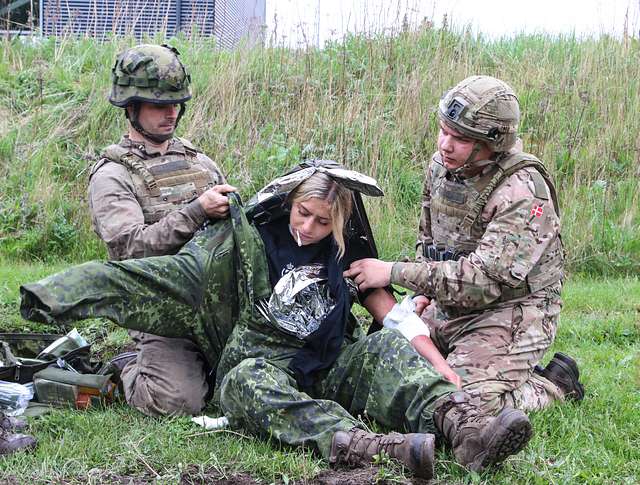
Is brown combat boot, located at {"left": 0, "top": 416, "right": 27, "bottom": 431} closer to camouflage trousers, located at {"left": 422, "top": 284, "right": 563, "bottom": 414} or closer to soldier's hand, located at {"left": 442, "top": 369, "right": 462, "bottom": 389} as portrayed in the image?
soldier's hand, located at {"left": 442, "top": 369, "right": 462, "bottom": 389}

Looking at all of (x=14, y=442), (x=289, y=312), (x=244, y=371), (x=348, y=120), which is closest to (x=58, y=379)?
(x=14, y=442)

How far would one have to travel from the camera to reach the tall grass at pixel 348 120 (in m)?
8.79

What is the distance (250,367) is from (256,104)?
Answer: 6.72m

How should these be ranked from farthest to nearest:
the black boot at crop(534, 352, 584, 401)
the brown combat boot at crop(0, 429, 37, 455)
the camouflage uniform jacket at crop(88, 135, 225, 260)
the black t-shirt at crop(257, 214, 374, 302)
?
the black boot at crop(534, 352, 584, 401)
the camouflage uniform jacket at crop(88, 135, 225, 260)
the black t-shirt at crop(257, 214, 374, 302)
the brown combat boot at crop(0, 429, 37, 455)

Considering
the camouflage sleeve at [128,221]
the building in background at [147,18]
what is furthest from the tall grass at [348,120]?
the camouflage sleeve at [128,221]

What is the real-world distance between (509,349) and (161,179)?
2.08 meters

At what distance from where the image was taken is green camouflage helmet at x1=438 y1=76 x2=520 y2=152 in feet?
14.9

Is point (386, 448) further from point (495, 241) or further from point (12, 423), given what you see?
point (12, 423)

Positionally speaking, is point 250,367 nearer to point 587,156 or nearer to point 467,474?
point 467,474

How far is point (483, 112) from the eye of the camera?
454cm

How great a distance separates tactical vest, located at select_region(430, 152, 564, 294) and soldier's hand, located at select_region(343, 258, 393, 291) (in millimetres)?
554

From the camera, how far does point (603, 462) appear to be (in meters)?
3.98

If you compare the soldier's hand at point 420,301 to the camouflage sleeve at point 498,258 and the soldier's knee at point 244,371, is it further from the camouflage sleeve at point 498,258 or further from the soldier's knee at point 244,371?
the soldier's knee at point 244,371

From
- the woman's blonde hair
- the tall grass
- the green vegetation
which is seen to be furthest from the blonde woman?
the tall grass
